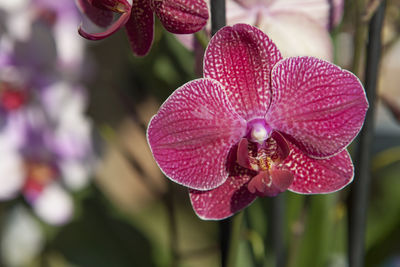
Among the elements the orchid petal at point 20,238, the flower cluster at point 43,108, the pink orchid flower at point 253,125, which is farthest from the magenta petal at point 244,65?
the orchid petal at point 20,238

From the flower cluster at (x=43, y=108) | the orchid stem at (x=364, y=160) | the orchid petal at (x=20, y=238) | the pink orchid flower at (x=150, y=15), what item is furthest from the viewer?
the orchid petal at (x=20, y=238)

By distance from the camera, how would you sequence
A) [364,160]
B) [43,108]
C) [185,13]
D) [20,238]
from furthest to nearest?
1. [20,238]
2. [43,108]
3. [364,160]
4. [185,13]

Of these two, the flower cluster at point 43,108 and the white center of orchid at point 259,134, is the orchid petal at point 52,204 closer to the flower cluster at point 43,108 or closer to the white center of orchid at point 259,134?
the flower cluster at point 43,108

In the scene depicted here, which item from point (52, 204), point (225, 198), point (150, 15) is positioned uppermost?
point (150, 15)

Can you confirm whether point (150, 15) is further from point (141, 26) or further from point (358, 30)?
point (358, 30)

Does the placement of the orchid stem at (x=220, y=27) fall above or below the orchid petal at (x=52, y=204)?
above

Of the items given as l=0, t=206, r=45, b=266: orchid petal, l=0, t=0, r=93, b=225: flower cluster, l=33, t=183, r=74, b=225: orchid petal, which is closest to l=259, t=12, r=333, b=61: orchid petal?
l=0, t=0, r=93, b=225: flower cluster

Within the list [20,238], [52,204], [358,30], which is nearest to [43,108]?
[52,204]
